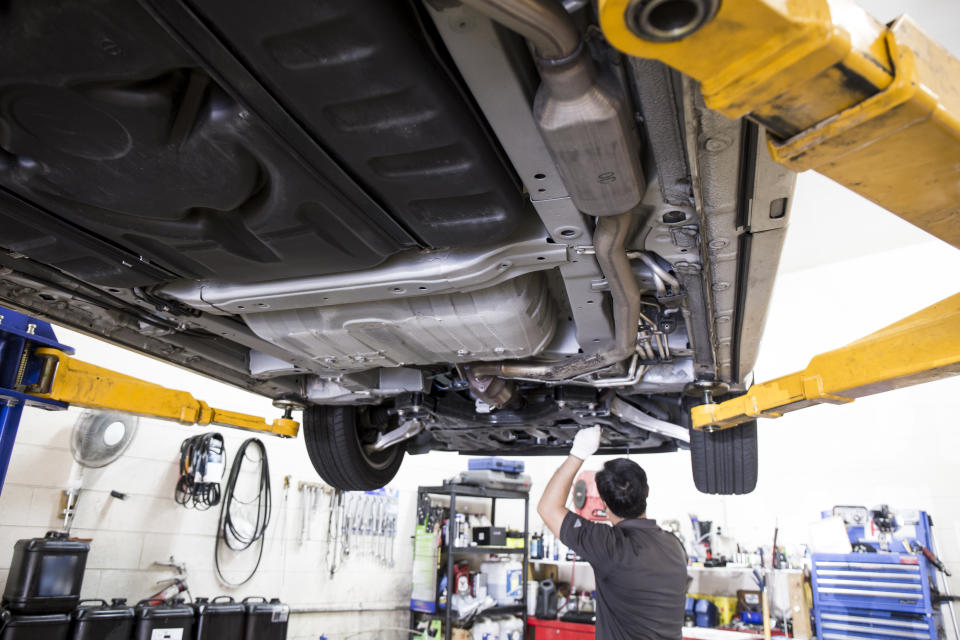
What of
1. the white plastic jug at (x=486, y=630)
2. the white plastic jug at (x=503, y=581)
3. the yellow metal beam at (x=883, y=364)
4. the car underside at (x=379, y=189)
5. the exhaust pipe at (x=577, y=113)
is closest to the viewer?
the exhaust pipe at (x=577, y=113)

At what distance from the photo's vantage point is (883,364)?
1.36 m

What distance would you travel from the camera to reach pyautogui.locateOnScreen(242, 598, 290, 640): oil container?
391 centimetres

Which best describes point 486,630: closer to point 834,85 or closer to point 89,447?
point 89,447

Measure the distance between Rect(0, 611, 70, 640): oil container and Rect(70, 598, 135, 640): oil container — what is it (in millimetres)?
59

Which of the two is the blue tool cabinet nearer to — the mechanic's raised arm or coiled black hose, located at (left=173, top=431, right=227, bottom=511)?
the mechanic's raised arm

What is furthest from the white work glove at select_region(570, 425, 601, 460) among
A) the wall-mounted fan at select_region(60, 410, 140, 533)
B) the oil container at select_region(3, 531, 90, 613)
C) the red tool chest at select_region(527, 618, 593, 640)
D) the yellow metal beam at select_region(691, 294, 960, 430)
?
the red tool chest at select_region(527, 618, 593, 640)

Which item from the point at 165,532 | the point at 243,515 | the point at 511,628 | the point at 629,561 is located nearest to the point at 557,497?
the point at 629,561

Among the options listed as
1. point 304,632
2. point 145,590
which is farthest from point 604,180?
point 304,632

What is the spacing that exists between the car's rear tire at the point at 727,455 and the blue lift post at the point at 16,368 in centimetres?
268

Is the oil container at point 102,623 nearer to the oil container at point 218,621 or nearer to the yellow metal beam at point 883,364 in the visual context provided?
the oil container at point 218,621

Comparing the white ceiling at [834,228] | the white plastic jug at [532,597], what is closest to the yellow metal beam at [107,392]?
the white plastic jug at [532,597]

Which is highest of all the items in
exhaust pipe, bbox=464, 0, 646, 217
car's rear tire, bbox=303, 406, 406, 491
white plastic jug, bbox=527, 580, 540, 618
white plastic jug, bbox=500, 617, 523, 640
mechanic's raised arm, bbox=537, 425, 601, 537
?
exhaust pipe, bbox=464, 0, 646, 217

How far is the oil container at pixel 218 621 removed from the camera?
12.0 feet

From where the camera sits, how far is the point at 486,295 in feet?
5.68
